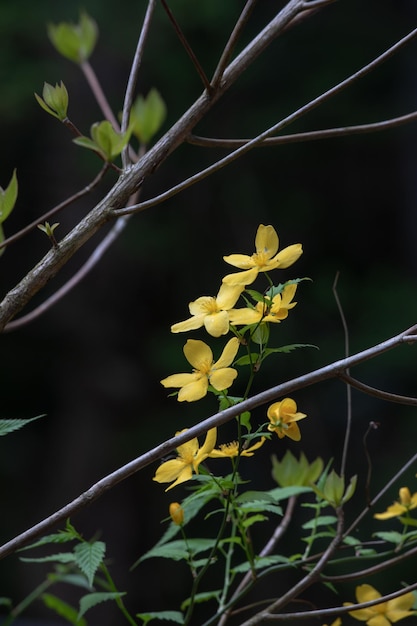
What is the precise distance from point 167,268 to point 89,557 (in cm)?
293

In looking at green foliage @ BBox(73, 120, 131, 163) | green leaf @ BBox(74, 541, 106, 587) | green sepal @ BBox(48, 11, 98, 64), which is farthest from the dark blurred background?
green foliage @ BBox(73, 120, 131, 163)

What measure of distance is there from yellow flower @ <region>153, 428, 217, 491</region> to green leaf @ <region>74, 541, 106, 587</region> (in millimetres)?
74

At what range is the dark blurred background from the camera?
3.14 metres

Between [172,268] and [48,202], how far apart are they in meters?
0.62

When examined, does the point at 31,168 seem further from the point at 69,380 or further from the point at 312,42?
the point at 312,42

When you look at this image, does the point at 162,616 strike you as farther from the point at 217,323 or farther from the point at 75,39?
the point at 75,39

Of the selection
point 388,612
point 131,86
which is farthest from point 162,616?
point 131,86

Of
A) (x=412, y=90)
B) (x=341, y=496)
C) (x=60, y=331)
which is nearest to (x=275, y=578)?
(x=60, y=331)

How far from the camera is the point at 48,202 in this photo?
11.3ft

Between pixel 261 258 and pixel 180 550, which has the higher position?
pixel 261 258

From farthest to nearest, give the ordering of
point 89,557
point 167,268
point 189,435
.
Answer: point 167,268 → point 89,557 → point 189,435

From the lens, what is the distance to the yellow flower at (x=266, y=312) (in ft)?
1.51

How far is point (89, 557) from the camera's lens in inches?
20.8

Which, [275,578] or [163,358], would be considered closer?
[163,358]
